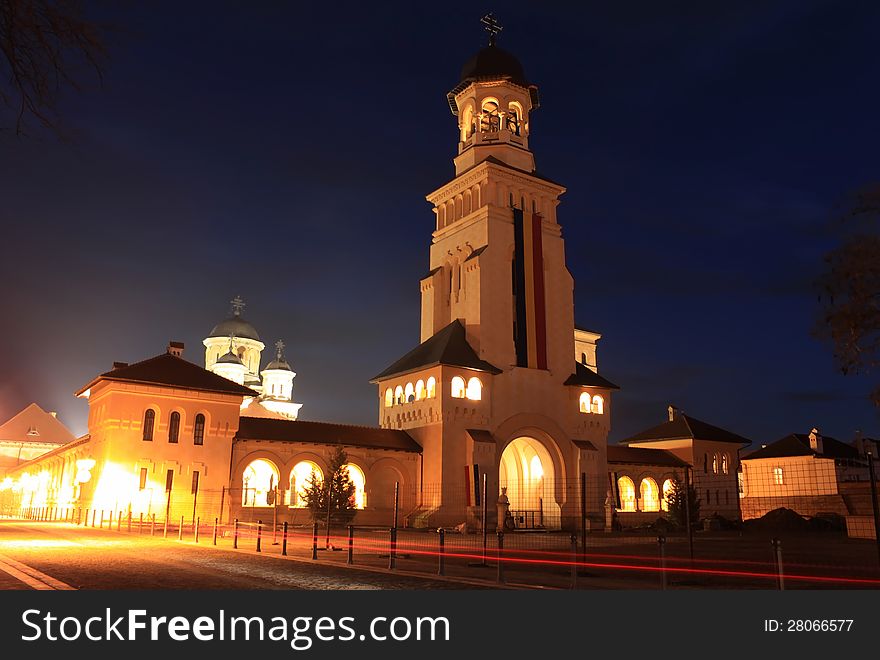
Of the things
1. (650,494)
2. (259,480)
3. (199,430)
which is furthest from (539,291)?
(199,430)

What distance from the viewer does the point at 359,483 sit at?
44.6 meters

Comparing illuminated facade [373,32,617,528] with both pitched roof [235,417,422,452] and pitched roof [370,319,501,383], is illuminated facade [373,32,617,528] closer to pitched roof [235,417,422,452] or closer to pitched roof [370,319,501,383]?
pitched roof [370,319,501,383]

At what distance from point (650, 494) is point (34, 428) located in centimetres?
6691

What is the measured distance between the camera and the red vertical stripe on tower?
49.2 meters

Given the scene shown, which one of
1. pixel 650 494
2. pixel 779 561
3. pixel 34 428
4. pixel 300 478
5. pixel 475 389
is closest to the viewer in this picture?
pixel 779 561

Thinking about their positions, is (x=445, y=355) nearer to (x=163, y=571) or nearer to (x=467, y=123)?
(x=467, y=123)

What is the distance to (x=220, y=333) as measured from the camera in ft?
302

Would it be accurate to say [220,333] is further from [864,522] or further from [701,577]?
[701,577]

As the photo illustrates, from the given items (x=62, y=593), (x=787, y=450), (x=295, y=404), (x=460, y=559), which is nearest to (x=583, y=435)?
(x=787, y=450)

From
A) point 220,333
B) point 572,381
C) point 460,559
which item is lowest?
point 460,559

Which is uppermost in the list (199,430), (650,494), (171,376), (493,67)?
(493,67)

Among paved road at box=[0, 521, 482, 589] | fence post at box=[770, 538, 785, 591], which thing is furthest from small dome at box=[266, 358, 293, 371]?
fence post at box=[770, 538, 785, 591]

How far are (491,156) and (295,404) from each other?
53.5 m

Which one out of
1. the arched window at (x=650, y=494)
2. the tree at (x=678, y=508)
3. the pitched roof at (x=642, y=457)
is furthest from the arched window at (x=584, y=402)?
the tree at (x=678, y=508)
